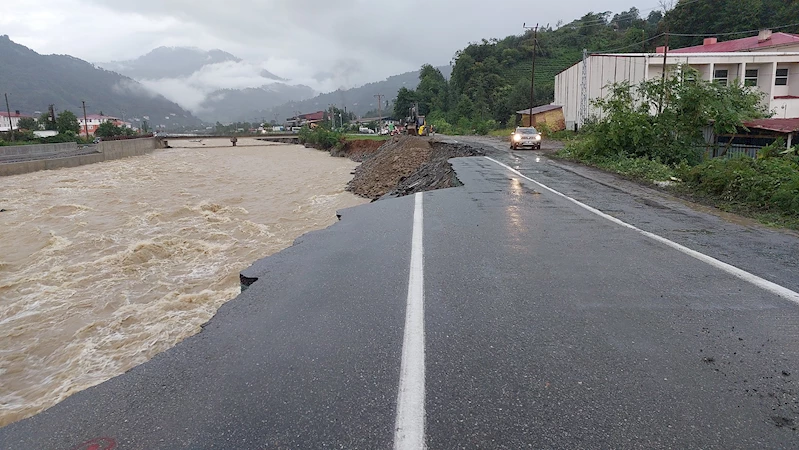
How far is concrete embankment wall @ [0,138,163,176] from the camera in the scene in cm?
3497

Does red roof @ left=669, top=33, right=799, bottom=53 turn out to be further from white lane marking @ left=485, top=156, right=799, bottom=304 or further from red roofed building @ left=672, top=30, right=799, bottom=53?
white lane marking @ left=485, top=156, right=799, bottom=304

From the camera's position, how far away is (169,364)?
13.2 ft

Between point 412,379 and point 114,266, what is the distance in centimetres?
1006

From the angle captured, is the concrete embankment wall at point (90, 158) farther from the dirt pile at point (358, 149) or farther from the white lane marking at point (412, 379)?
the white lane marking at point (412, 379)

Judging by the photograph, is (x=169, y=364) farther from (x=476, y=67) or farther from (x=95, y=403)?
(x=476, y=67)

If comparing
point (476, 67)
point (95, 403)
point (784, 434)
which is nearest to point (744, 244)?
point (784, 434)

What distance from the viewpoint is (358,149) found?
53938mm

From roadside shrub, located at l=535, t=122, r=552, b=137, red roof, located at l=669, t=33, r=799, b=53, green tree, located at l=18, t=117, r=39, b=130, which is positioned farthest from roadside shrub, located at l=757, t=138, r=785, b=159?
green tree, located at l=18, t=117, r=39, b=130

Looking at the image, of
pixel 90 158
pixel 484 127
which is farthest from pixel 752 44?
pixel 90 158

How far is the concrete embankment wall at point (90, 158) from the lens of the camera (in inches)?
1377

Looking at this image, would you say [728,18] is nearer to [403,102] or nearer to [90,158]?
[403,102]

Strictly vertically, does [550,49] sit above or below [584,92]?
above

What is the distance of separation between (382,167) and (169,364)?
89.5ft

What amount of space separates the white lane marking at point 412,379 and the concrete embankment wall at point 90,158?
3941 centimetres
